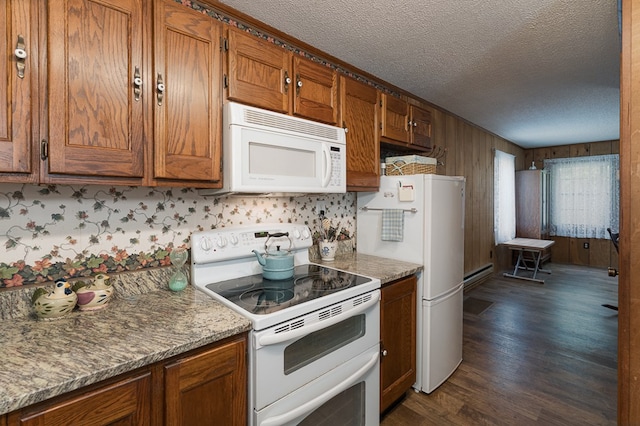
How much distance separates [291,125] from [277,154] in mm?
191

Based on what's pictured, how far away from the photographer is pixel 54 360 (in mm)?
889

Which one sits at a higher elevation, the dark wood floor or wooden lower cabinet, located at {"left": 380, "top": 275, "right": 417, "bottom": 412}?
wooden lower cabinet, located at {"left": 380, "top": 275, "right": 417, "bottom": 412}

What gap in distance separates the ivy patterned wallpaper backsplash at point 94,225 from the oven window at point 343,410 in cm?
104

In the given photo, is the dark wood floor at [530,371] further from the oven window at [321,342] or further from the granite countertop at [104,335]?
the granite countertop at [104,335]

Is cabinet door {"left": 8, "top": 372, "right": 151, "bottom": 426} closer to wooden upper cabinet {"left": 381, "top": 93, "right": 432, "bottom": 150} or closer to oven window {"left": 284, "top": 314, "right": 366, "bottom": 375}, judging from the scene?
oven window {"left": 284, "top": 314, "right": 366, "bottom": 375}

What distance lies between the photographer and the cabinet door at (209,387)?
39.7 inches

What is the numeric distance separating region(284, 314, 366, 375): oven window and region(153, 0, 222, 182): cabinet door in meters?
0.84

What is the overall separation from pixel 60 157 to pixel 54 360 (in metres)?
0.64

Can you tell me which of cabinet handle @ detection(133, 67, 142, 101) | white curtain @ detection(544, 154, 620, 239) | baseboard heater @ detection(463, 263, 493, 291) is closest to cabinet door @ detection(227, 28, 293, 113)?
cabinet handle @ detection(133, 67, 142, 101)

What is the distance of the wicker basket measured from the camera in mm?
2262

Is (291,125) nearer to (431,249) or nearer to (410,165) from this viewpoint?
(410,165)

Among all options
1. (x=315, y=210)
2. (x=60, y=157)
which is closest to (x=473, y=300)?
(x=315, y=210)

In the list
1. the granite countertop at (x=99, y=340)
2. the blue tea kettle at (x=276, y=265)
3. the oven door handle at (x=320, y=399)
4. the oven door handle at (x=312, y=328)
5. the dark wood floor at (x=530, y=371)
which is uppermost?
the blue tea kettle at (x=276, y=265)

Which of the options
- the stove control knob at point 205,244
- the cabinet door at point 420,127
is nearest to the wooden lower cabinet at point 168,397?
the stove control knob at point 205,244
